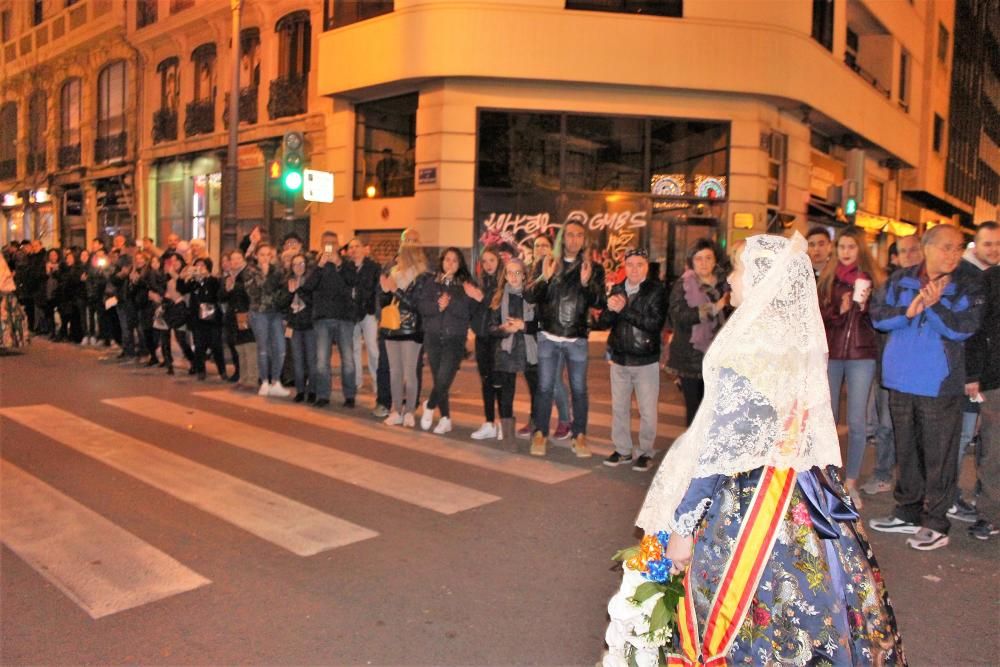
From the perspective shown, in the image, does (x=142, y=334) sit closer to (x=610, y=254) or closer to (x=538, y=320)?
(x=538, y=320)

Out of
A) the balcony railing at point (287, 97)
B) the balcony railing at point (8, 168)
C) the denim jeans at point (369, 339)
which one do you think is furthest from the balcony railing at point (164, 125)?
the denim jeans at point (369, 339)

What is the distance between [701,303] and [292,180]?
8.50m

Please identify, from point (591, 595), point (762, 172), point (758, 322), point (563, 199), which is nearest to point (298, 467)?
point (591, 595)

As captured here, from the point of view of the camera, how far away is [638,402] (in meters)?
7.08

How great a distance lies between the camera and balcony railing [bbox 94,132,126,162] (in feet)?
Answer: 91.9

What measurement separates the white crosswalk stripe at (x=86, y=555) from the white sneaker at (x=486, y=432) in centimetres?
359

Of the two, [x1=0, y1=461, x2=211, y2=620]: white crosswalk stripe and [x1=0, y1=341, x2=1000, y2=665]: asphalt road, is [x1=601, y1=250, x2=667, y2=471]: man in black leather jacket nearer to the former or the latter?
[x1=0, y1=341, x2=1000, y2=665]: asphalt road

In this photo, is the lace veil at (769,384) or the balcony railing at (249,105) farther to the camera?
the balcony railing at (249,105)

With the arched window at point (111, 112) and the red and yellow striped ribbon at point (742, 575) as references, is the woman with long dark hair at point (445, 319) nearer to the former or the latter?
the red and yellow striped ribbon at point (742, 575)

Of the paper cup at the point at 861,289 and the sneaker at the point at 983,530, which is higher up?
the paper cup at the point at 861,289

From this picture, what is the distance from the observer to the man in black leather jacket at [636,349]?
6.95 metres

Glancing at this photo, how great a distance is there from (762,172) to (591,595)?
15.8 m

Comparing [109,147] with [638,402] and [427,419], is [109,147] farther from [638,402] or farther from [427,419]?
[638,402]

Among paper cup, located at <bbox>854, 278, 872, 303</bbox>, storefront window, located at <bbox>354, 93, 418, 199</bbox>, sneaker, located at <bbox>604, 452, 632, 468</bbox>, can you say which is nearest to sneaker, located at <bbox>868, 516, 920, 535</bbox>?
paper cup, located at <bbox>854, 278, 872, 303</bbox>
